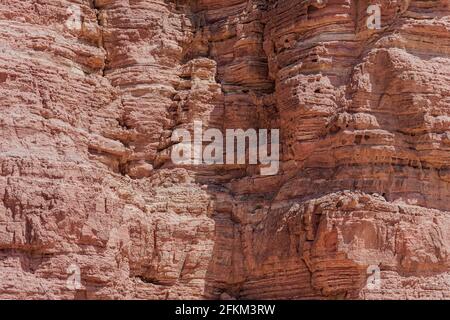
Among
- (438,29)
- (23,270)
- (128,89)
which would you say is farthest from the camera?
(128,89)

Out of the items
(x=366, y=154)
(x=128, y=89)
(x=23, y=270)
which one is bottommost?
(x=23, y=270)

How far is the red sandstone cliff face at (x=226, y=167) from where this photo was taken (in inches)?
1009

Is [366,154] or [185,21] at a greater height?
[185,21]

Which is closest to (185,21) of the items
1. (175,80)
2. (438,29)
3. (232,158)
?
(175,80)

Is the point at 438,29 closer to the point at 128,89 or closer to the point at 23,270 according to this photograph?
the point at 128,89

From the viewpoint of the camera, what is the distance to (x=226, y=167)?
93.9ft

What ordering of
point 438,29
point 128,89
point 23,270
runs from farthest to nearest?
point 128,89 < point 438,29 < point 23,270

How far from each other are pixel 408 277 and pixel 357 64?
14.0ft

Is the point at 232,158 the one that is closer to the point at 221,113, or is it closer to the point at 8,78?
the point at 221,113

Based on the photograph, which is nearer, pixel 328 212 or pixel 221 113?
pixel 328 212

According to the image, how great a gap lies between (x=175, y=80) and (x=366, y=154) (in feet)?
16.2

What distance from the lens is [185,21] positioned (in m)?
29.8

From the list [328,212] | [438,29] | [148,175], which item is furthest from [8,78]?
[438,29]

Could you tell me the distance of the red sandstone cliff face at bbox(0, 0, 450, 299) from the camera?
25625 millimetres
